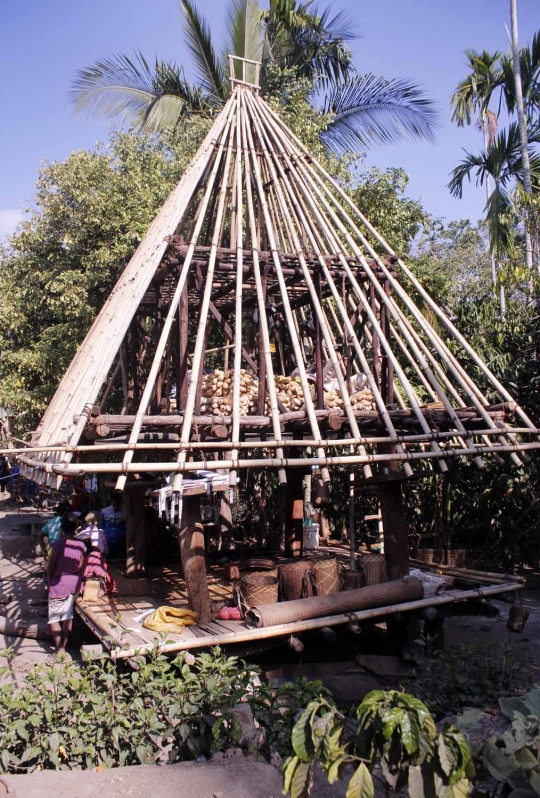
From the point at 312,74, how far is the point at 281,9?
1.52 m

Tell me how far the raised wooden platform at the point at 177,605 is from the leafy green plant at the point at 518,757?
3.14 m

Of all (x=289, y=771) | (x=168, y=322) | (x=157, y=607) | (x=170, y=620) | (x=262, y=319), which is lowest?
(x=157, y=607)

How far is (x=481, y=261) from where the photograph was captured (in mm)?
30547

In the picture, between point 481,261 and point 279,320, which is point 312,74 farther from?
point 481,261

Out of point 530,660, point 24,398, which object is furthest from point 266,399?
point 24,398

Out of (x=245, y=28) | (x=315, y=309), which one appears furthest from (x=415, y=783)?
(x=245, y=28)

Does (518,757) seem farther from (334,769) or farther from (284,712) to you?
(284,712)

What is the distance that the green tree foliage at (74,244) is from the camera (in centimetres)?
1258

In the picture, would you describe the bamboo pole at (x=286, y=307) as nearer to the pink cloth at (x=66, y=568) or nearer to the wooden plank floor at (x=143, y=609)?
the wooden plank floor at (x=143, y=609)

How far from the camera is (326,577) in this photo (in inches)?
290

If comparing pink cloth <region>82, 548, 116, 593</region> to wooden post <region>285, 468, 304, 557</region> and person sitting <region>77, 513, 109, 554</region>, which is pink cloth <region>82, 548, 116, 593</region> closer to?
person sitting <region>77, 513, 109, 554</region>

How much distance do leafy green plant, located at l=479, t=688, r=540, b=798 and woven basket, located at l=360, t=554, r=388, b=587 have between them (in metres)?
4.87

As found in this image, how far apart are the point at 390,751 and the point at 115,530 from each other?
840 cm

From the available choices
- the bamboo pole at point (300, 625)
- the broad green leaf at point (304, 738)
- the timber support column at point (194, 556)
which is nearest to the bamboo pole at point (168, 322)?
the timber support column at point (194, 556)
